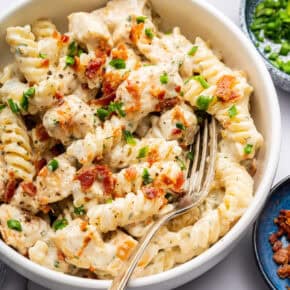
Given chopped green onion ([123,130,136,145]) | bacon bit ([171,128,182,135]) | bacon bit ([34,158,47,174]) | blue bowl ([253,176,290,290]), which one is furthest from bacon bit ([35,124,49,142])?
blue bowl ([253,176,290,290])

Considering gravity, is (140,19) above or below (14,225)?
above

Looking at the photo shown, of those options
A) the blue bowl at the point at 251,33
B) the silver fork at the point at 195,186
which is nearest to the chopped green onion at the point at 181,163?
the silver fork at the point at 195,186

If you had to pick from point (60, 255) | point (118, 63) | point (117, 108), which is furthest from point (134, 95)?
point (60, 255)

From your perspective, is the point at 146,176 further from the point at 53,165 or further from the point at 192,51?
the point at 192,51

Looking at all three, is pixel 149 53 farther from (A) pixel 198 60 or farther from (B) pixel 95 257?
(B) pixel 95 257

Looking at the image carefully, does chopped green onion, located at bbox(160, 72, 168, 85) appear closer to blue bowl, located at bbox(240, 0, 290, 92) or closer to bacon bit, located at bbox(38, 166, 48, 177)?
bacon bit, located at bbox(38, 166, 48, 177)
